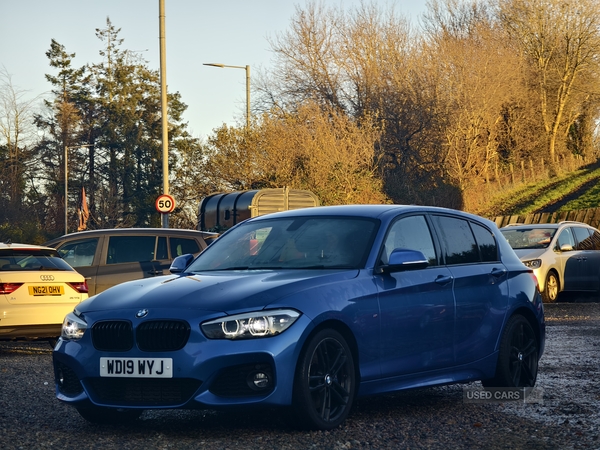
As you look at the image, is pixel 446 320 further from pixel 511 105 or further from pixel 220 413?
pixel 511 105

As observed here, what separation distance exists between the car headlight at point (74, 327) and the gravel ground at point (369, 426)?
65 centimetres

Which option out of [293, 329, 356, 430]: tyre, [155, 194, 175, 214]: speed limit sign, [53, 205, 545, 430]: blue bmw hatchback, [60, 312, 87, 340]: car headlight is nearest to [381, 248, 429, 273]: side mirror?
[53, 205, 545, 430]: blue bmw hatchback

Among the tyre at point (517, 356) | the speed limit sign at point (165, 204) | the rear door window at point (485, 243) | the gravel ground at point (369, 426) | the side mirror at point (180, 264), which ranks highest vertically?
the speed limit sign at point (165, 204)

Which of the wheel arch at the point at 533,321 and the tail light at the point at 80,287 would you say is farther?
the tail light at the point at 80,287

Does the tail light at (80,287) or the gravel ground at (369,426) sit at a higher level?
the tail light at (80,287)

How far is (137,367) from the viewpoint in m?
6.61

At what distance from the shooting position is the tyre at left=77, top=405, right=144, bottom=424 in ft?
23.9

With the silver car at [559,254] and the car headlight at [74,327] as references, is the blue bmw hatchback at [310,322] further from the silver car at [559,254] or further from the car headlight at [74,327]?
the silver car at [559,254]

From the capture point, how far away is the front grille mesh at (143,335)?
21.5ft

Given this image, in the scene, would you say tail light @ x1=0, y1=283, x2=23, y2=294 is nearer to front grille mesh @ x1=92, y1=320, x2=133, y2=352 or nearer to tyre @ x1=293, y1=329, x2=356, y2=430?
front grille mesh @ x1=92, y1=320, x2=133, y2=352

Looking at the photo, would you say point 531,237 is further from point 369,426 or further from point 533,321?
point 369,426

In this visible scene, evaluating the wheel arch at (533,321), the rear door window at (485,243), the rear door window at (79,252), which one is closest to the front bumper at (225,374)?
the rear door window at (485,243)

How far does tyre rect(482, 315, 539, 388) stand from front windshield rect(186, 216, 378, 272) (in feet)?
5.41

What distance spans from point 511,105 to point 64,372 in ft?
164
